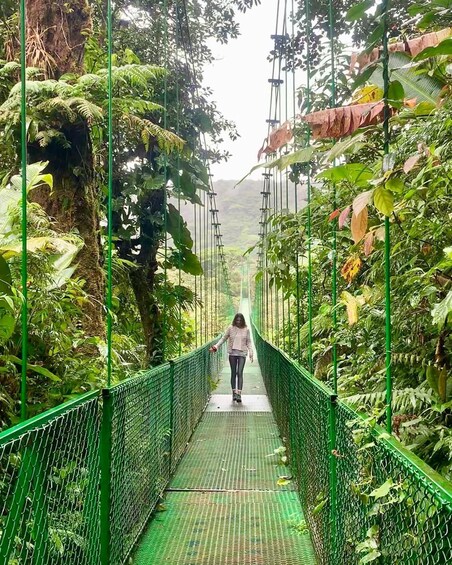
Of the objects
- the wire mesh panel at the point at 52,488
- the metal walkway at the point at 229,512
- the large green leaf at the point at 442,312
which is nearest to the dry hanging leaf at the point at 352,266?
the large green leaf at the point at 442,312

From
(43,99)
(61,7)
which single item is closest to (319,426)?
(43,99)

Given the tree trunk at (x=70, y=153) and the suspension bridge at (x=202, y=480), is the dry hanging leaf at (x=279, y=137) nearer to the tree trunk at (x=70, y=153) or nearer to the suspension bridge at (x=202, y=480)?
the suspension bridge at (x=202, y=480)

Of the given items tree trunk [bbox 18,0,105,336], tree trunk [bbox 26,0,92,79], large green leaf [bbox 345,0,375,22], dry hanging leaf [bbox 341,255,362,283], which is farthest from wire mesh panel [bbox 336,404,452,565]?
tree trunk [bbox 26,0,92,79]

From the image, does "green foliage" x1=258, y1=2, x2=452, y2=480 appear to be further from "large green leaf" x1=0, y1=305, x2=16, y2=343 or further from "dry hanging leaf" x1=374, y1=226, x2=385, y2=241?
"large green leaf" x1=0, y1=305, x2=16, y2=343

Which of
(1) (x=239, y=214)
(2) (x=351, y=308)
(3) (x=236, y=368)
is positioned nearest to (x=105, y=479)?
(2) (x=351, y=308)

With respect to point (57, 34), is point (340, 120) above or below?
below

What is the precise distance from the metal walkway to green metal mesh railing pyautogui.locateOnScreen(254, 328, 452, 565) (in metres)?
0.18

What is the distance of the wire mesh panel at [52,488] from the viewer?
1.11 meters

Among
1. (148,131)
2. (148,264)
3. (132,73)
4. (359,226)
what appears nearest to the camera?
(359,226)

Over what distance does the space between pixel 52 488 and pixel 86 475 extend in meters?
0.12

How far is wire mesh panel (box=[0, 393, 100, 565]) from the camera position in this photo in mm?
1113

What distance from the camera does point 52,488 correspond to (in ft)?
5.14

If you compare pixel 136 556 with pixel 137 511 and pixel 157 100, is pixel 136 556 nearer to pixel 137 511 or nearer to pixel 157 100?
pixel 137 511

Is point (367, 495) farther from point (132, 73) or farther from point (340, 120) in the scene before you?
point (132, 73)
